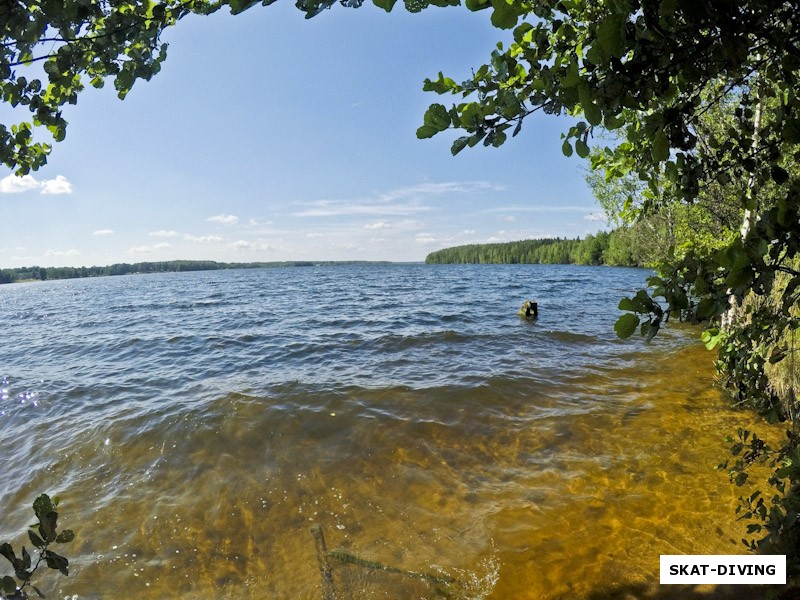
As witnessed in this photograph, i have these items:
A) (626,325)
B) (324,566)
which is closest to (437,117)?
(626,325)

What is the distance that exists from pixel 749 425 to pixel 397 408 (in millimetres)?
6411

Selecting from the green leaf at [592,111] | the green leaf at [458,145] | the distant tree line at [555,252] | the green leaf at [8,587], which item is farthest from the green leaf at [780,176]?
the distant tree line at [555,252]

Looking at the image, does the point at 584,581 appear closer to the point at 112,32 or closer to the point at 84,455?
→ the point at 112,32

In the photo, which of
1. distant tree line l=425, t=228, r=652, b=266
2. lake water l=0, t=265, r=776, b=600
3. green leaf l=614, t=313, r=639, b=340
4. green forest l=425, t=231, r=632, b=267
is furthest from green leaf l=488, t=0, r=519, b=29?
green forest l=425, t=231, r=632, b=267

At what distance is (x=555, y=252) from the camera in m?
133

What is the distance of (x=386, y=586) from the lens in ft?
14.0

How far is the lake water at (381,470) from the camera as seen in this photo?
4488 mm

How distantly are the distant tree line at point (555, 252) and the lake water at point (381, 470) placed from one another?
65.5 m

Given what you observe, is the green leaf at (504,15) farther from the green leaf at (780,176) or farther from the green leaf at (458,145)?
the green leaf at (780,176)

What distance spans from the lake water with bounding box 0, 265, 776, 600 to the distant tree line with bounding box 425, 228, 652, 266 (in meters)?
65.5

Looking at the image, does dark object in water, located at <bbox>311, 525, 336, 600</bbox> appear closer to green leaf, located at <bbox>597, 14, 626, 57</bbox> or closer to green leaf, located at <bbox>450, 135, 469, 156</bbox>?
green leaf, located at <bbox>450, 135, 469, 156</bbox>

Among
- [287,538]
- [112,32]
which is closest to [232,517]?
[287,538]

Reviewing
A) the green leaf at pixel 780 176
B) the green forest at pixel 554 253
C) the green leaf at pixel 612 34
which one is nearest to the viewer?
the green leaf at pixel 612 34

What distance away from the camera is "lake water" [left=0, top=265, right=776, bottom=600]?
449 centimetres
